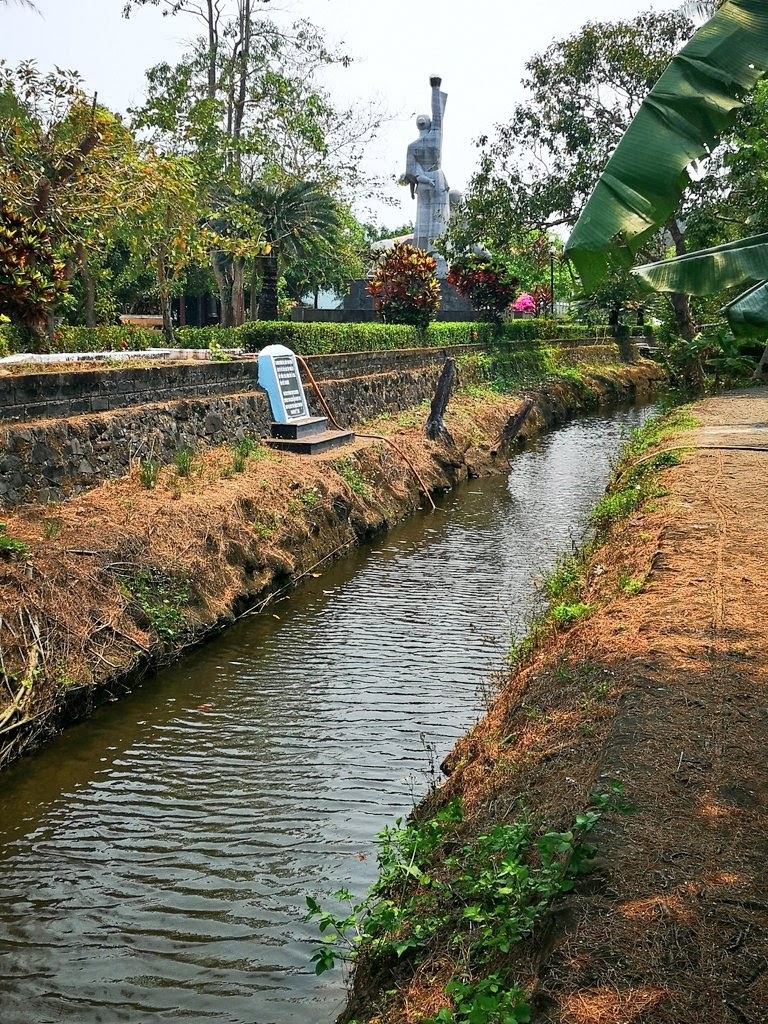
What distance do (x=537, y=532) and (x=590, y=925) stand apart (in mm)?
12108

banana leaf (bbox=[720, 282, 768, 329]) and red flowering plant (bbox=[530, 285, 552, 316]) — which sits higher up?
red flowering plant (bbox=[530, 285, 552, 316])

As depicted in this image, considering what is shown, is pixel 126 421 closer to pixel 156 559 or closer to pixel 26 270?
pixel 26 270

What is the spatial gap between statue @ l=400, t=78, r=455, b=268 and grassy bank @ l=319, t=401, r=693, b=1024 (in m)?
34.9

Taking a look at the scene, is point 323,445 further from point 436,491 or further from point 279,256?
point 279,256

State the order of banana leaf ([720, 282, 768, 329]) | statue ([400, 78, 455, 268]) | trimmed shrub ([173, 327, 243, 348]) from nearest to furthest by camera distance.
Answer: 1. banana leaf ([720, 282, 768, 329])
2. trimmed shrub ([173, 327, 243, 348])
3. statue ([400, 78, 455, 268])

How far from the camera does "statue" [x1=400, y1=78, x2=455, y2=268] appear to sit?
131 ft

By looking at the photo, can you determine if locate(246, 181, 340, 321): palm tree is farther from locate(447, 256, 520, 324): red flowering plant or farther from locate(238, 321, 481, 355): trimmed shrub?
locate(447, 256, 520, 324): red flowering plant

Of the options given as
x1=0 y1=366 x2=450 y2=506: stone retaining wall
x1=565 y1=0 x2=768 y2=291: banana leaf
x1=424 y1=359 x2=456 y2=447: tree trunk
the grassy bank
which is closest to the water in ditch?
the grassy bank

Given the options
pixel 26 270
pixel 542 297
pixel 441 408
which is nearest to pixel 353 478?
pixel 441 408

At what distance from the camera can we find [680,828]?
14.5 ft

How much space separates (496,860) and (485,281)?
29.9 metres

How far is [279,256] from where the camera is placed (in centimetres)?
2853

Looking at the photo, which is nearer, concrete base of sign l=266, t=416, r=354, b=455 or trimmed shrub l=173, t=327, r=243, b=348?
concrete base of sign l=266, t=416, r=354, b=455

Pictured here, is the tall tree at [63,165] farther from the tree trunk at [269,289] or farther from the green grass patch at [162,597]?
the tree trunk at [269,289]
